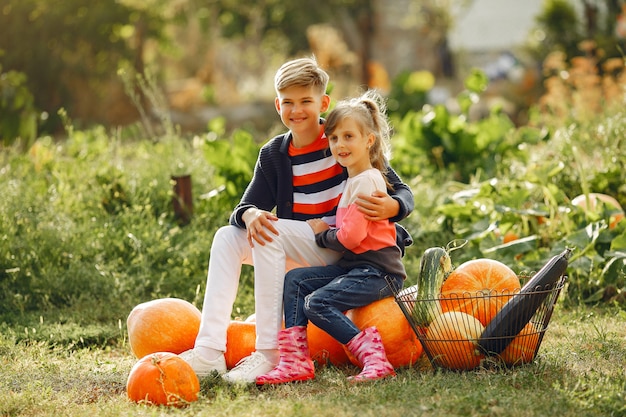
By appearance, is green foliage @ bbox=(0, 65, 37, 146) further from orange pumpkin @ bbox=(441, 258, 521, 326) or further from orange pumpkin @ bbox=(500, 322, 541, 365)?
orange pumpkin @ bbox=(500, 322, 541, 365)

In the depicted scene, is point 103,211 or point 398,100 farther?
point 398,100

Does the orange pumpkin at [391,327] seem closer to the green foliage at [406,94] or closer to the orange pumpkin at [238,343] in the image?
the orange pumpkin at [238,343]

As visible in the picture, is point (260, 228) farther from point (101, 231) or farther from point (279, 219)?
point (101, 231)

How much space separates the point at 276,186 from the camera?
378 centimetres

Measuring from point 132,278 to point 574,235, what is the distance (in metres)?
2.56

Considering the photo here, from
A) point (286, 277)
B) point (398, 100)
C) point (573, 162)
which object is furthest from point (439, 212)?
point (398, 100)

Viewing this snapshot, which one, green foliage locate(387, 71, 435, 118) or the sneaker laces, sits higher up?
green foliage locate(387, 71, 435, 118)

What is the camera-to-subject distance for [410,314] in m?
3.44

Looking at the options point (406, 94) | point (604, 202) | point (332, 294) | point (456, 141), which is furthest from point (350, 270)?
point (406, 94)

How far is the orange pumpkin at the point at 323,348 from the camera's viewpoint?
3.60 meters

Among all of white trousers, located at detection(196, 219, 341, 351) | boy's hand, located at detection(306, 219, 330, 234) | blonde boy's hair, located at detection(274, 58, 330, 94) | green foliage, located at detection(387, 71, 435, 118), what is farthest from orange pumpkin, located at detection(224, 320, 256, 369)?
green foliage, located at detection(387, 71, 435, 118)

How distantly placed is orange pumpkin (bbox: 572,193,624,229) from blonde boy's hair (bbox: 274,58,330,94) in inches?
85.5

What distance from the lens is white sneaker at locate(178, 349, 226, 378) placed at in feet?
11.2

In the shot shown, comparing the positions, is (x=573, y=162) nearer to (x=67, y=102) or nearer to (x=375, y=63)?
(x=67, y=102)
